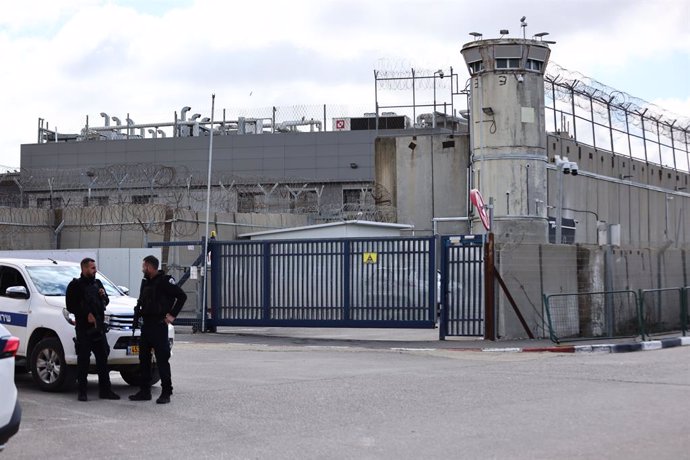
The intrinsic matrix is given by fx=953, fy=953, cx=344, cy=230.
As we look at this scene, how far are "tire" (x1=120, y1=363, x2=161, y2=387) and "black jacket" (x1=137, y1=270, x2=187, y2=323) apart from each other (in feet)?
5.23

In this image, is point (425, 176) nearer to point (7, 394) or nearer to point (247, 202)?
point (247, 202)

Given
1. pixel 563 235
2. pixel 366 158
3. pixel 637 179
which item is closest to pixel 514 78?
pixel 563 235

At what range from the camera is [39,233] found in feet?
102

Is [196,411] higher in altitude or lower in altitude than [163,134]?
lower

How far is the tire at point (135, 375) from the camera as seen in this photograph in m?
13.0

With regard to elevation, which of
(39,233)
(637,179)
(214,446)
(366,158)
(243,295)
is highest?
(366,158)

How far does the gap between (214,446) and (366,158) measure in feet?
206

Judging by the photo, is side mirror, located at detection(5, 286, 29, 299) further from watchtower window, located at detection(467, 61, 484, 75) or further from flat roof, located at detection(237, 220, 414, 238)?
watchtower window, located at detection(467, 61, 484, 75)

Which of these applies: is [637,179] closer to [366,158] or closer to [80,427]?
[366,158]

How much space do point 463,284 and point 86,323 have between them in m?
10.2

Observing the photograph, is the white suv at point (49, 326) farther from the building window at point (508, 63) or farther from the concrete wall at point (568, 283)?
the building window at point (508, 63)

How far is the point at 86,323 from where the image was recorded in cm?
1170

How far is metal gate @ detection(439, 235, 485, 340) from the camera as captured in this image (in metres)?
20.2

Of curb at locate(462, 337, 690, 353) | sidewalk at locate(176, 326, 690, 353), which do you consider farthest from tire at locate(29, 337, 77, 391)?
curb at locate(462, 337, 690, 353)
